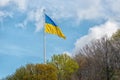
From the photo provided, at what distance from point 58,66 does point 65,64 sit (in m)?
1.35

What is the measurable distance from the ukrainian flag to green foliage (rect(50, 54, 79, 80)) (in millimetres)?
12416

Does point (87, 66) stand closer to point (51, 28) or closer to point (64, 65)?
point (64, 65)

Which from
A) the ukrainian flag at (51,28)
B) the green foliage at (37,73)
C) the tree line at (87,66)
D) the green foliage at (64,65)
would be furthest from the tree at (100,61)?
the ukrainian flag at (51,28)

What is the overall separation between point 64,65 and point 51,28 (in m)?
14.0

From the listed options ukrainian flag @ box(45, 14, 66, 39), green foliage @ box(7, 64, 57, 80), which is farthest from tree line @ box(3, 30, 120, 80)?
ukrainian flag @ box(45, 14, 66, 39)

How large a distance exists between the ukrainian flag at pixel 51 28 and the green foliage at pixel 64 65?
40.7ft

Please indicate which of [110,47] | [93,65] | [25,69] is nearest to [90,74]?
[93,65]

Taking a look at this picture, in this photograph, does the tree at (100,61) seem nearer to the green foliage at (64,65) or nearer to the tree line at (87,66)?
the tree line at (87,66)

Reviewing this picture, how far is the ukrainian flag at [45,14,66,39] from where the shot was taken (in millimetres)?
49200

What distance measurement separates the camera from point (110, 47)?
6950cm

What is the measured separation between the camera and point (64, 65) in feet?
205

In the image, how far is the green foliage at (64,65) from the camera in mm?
61750

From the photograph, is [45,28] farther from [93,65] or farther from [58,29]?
[93,65]

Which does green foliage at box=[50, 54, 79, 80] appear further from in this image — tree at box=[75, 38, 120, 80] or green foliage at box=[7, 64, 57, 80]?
green foliage at box=[7, 64, 57, 80]
